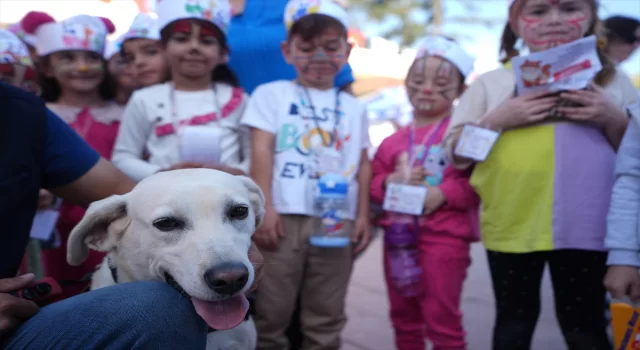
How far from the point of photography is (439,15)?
24031 millimetres

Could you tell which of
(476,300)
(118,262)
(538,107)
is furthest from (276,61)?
(476,300)

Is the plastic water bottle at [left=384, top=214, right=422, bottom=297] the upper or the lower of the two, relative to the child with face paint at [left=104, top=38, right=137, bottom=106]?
lower

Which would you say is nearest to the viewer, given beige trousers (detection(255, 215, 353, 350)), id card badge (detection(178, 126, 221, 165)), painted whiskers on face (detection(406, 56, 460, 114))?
id card badge (detection(178, 126, 221, 165))

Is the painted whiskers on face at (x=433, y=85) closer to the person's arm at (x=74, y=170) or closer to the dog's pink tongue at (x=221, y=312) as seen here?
the person's arm at (x=74, y=170)

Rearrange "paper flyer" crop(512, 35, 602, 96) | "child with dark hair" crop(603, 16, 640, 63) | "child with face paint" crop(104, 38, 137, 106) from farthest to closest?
"child with dark hair" crop(603, 16, 640, 63) < "child with face paint" crop(104, 38, 137, 106) < "paper flyer" crop(512, 35, 602, 96)

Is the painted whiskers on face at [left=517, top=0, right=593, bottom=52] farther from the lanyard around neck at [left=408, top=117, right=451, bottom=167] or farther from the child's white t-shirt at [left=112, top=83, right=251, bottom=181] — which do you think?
the child's white t-shirt at [left=112, top=83, right=251, bottom=181]

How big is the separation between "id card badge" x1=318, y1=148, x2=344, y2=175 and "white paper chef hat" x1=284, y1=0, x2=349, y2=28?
71 centimetres

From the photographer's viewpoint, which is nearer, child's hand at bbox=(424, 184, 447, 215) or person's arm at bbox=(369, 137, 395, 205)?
child's hand at bbox=(424, 184, 447, 215)

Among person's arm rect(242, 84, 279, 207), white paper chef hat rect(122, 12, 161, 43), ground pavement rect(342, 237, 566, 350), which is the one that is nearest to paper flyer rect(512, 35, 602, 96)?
person's arm rect(242, 84, 279, 207)

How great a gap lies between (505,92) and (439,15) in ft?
73.4

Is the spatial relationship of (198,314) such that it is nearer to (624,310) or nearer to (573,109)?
(624,310)

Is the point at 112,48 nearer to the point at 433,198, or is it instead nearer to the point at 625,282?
the point at 433,198

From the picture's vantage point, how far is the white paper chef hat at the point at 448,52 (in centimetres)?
337

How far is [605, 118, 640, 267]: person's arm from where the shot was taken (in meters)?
2.25
